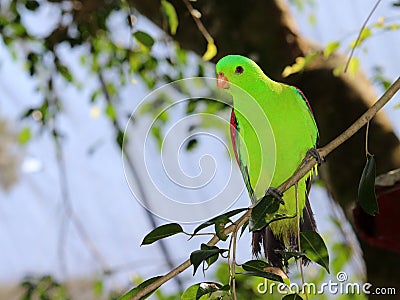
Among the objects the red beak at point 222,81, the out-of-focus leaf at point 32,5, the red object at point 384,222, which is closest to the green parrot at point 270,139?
the red beak at point 222,81

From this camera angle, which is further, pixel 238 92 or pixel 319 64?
pixel 319 64

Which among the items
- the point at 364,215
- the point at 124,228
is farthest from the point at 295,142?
the point at 124,228

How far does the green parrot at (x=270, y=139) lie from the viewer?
0.92ft

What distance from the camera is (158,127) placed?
1.18 meters

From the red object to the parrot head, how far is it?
364 millimetres

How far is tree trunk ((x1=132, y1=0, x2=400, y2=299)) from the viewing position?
2.43 feet

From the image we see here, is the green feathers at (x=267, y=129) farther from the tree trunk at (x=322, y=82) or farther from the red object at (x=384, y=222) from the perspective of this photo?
the tree trunk at (x=322, y=82)

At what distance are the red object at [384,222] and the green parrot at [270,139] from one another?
297 mm

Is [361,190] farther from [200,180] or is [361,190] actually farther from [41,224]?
[41,224]

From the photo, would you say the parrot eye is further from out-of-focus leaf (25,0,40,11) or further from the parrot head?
out-of-focus leaf (25,0,40,11)

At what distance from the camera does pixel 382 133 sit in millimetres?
753

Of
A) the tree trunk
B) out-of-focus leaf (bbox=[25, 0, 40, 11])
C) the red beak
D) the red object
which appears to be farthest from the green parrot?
out-of-focus leaf (bbox=[25, 0, 40, 11])

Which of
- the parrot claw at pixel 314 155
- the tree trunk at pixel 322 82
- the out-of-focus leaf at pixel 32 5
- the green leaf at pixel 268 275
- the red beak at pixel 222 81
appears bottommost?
the green leaf at pixel 268 275

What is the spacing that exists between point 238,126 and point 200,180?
0.15ft
